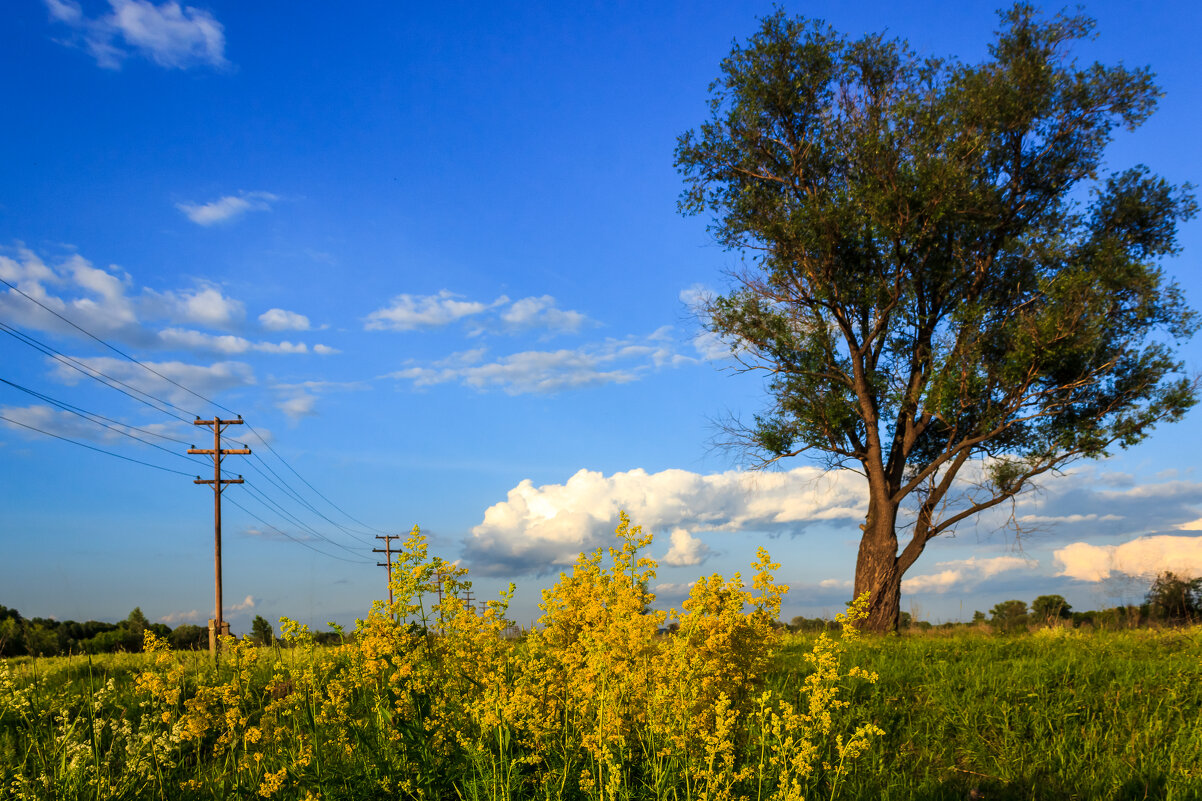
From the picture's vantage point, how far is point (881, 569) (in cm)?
1761

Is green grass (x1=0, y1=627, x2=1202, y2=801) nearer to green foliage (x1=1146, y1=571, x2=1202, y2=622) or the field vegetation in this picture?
the field vegetation

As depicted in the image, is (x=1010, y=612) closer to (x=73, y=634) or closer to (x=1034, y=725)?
(x=1034, y=725)

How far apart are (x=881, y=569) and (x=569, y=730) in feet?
49.4

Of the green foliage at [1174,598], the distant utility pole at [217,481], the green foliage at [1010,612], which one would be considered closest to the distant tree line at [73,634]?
the distant utility pole at [217,481]

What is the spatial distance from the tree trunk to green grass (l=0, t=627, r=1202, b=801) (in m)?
6.24

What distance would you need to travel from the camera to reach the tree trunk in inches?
691

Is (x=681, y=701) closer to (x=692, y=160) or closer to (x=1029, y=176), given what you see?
(x=692, y=160)

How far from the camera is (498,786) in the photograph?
354 cm

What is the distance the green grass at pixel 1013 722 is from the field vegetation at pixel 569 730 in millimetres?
36

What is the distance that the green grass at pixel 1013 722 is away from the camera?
18.6 ft

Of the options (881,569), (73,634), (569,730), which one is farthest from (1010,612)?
(73,634)

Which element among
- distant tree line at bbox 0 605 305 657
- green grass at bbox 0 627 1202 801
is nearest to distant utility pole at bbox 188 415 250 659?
distant tree line at bbox 0 605 305 657

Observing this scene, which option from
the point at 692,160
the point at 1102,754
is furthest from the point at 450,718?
the point at 692,160

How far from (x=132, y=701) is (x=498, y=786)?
7.13 metres
